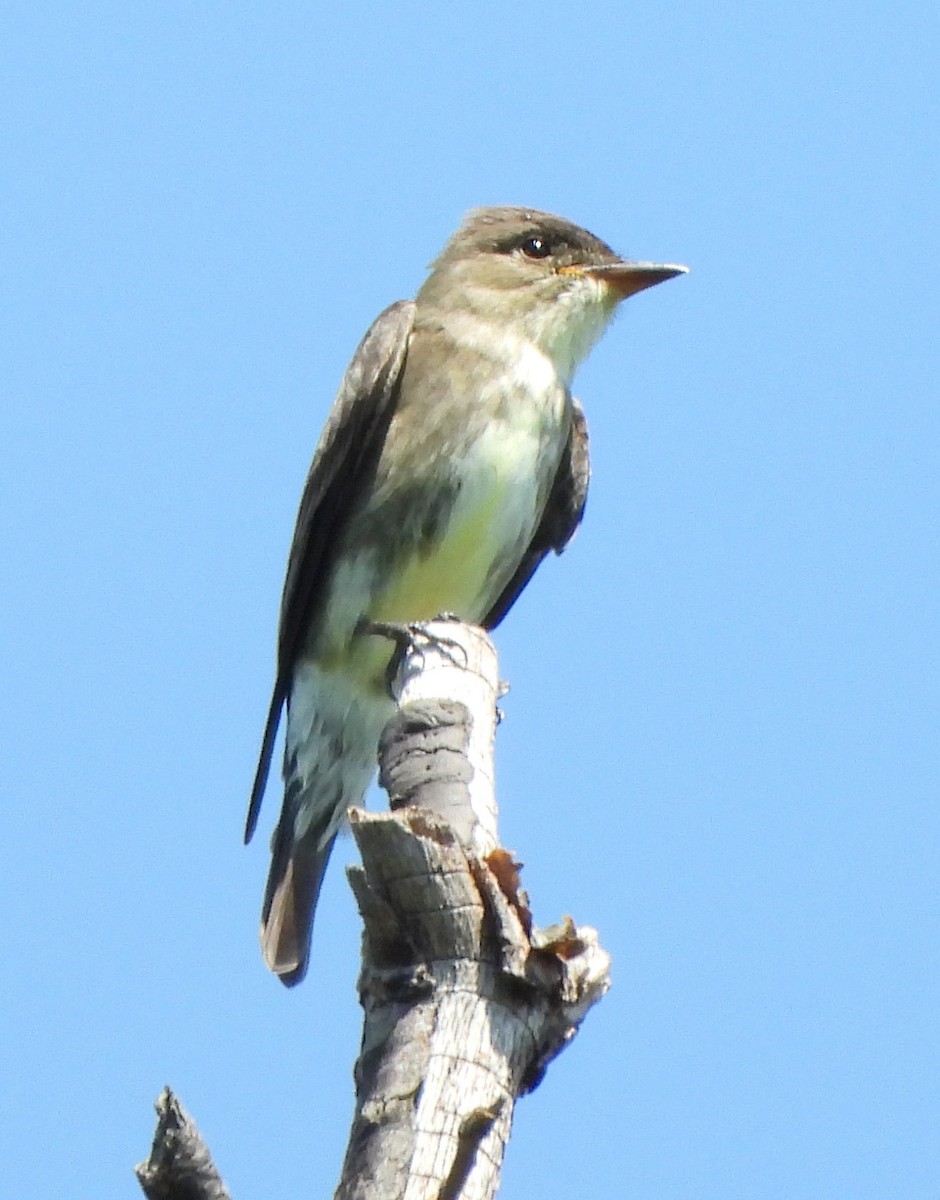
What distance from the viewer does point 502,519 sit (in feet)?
21.6

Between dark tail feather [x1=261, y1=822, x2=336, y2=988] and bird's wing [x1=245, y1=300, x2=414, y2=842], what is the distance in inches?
8.1

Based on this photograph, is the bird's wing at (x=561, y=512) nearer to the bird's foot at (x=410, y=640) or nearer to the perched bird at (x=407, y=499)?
the perched bird at (x=407, y=499)

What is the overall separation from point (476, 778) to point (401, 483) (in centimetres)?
230

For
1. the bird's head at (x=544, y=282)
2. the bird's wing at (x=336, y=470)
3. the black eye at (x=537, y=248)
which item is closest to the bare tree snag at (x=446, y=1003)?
the bird's wing at (x=336, y=470)

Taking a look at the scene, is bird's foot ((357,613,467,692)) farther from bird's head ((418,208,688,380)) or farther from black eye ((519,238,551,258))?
black eye ((519,238,551,258))

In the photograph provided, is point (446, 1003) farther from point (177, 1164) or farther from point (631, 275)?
point (631, 275)

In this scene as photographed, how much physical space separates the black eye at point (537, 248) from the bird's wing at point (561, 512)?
595 mm

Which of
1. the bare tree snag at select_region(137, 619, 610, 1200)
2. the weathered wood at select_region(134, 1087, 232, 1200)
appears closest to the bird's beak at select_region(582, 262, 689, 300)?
the bare tree snag at select_region(137, 619, 610, 1200)

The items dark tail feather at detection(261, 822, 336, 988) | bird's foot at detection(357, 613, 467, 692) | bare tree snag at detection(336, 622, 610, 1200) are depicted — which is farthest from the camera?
dark tail feather at detection(261, 822, 336, 988)

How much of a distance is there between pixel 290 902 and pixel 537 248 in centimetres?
270

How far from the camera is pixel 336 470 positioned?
6.69 m

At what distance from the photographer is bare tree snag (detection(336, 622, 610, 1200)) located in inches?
135

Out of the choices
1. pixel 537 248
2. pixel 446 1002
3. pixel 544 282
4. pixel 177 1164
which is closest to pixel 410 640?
pixel 544 282

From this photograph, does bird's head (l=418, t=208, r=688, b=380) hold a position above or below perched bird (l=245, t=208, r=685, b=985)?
above
